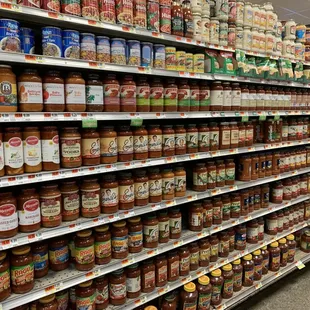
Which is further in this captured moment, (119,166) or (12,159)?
(119,166)

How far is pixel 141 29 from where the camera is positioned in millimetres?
1716

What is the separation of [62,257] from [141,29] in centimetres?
138

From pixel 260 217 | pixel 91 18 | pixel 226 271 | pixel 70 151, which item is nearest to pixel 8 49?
pixel 91 18

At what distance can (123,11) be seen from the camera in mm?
1640

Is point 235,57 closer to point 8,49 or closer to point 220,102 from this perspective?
point 220,102

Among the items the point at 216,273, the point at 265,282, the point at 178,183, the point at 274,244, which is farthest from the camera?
the point at 274,244

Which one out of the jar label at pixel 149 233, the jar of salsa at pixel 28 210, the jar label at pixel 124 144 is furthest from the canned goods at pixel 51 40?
the jar label at pixel 149 233

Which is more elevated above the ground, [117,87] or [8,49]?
[8,49]

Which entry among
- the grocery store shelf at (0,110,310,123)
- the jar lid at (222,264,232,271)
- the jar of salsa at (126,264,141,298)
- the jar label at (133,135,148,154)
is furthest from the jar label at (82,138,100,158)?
the jar lid at (222,264,232,271)

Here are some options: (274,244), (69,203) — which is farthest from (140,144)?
(274,244)

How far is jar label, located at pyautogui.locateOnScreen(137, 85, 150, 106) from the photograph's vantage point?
180 centimetres

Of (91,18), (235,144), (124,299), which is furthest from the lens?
(235,144)

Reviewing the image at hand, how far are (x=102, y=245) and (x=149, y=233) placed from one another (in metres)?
0.34

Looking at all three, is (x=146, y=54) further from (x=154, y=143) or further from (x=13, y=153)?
(x=13, y=153)
